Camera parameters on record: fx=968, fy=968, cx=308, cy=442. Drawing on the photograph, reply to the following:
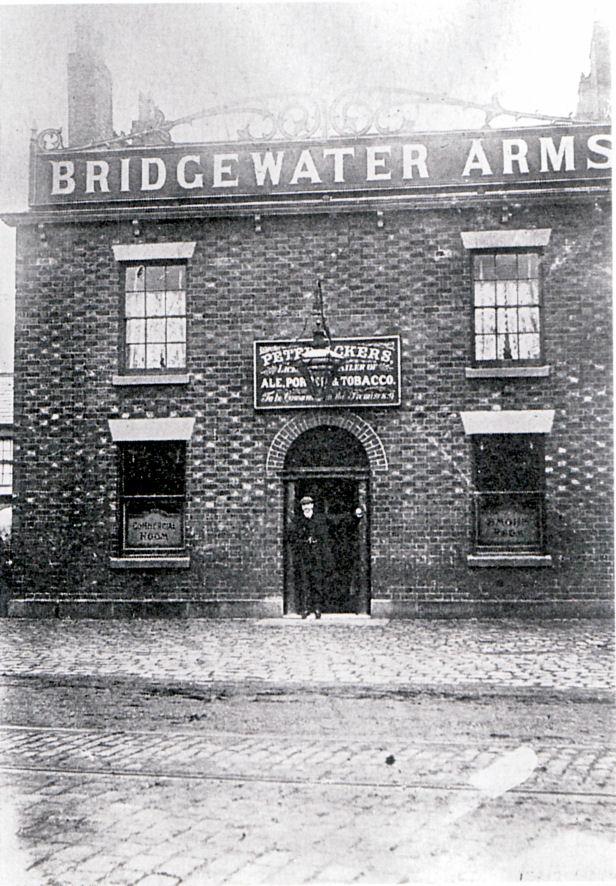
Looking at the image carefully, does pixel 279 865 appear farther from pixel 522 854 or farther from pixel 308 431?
pixel 308 431

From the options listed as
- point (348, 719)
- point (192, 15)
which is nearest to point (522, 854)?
point (348, 719)

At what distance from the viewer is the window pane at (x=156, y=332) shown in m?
15.2

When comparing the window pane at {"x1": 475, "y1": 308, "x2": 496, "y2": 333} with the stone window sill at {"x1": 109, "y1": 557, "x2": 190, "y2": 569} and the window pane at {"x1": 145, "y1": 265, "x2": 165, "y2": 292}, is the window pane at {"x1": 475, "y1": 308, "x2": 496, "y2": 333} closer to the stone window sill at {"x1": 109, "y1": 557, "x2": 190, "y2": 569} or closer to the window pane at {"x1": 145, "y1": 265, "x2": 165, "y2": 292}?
the window pane at {"x1": 145, "y1": 265, "x2": 165, "y2": 292}

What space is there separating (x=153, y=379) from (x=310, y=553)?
11.8 feet

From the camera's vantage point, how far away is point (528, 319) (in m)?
14.6

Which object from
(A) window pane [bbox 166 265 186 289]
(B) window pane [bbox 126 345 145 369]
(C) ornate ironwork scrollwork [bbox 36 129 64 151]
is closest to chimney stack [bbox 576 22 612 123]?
(A) window pane [bbox 166 265 186 289]

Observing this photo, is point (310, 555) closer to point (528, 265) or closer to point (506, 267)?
point (506, 267)

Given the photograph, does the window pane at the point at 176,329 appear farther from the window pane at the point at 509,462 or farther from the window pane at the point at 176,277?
the window pane at the point at 509,462

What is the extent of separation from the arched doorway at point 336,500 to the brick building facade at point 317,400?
3 centimetres

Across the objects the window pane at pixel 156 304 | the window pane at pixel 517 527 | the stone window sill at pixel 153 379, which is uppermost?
the window pane at pixel 156 304

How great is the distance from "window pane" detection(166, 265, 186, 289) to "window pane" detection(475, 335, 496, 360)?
4.66m

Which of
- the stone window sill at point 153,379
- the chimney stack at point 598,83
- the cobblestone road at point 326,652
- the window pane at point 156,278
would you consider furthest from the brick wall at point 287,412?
the chimney stack at point 598,83

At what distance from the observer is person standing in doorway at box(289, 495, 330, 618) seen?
14.7 m

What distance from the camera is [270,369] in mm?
14727
